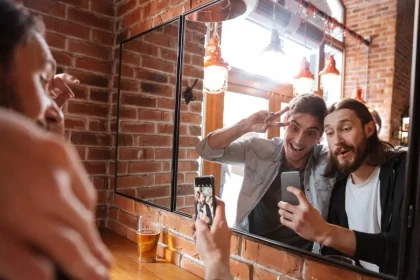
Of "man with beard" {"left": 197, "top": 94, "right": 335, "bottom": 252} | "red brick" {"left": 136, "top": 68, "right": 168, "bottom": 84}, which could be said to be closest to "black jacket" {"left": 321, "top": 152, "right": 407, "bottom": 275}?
"man with beard" {"left": 197, "top": 94, "right": 335, "bottom": 252}

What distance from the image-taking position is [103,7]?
5.39 ft

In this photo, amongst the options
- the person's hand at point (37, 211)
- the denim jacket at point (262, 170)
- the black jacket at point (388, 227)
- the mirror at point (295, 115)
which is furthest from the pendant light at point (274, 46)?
the person's hand at point (37, 211)

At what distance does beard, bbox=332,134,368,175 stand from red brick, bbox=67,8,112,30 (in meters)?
1.43

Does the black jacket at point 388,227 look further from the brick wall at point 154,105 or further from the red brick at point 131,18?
the red brick at point 131,18

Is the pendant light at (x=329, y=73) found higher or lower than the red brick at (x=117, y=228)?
higher

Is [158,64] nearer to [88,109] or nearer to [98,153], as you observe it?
[88,109]

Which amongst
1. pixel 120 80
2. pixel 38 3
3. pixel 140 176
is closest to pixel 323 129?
pixel 140 176

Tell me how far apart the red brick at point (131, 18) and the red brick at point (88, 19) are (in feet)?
0.29

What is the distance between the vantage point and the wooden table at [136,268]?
43.6 inches

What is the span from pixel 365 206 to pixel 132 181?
1.12 meters

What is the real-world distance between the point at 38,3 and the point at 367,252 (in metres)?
1.66

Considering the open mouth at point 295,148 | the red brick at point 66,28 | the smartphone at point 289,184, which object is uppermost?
the red brick at point 66,28

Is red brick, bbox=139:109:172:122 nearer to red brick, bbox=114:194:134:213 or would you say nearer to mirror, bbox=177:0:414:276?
mirror, bbox=177:0:414:276

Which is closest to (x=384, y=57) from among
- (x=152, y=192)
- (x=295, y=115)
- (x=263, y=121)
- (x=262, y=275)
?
(x=295, y=115)
